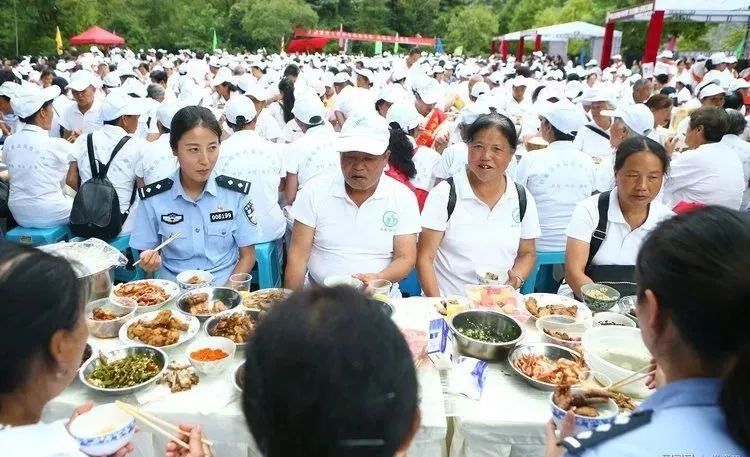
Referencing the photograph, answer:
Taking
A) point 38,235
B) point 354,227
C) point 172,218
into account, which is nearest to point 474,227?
point 354,227

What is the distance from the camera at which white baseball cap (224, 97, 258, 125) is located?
510cm

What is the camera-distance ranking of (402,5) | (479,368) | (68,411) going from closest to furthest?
(68,411)
(479,368)
(402,5)

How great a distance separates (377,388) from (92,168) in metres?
4.65

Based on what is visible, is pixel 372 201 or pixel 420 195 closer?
pixel 372 201

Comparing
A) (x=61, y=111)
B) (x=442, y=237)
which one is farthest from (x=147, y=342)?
(x=61, y=111)

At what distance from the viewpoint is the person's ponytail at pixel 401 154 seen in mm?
4438

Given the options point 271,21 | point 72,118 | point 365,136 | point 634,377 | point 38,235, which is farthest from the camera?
point 271,21

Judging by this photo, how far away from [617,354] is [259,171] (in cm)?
325

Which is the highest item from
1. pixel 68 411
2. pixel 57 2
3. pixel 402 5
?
pixel 402 5

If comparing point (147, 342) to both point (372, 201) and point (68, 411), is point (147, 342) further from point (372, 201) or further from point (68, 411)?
point (372, 201)

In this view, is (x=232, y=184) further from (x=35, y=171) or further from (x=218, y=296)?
(x=35, y=171)

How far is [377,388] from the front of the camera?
0.95 m

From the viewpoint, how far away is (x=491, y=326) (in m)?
2.34

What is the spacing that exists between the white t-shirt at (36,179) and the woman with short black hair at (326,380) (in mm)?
4604
